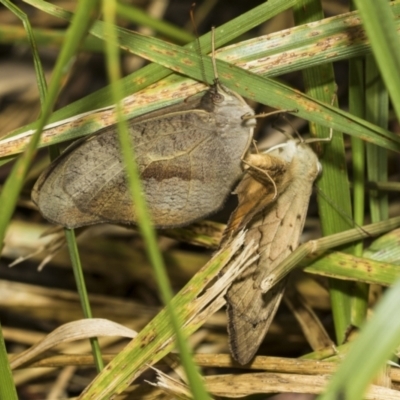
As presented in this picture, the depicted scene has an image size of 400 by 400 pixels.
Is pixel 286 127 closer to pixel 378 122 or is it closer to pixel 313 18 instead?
pixel 378 122

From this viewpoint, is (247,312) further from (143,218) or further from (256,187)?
(143,218)

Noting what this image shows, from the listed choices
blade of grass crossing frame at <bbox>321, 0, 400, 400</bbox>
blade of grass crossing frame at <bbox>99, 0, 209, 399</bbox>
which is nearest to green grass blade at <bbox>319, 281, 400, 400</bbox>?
blade of grass crossing frame at <bbox>321, 0, 400, 400</bbox>

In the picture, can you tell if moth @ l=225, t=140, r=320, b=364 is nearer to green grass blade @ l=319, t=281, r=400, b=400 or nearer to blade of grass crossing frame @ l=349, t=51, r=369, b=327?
blade of grass crossing frame @ l=349, t=51, r=369, b=327

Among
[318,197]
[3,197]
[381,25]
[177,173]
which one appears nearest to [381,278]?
[318,197]

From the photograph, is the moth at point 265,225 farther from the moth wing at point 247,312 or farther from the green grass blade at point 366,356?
the green grass blade at point 366,356

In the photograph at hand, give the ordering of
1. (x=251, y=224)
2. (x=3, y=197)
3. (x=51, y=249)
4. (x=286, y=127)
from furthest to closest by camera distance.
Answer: (x=286, y=127), (x=51, y=249), (x=251, y=224), (x=3, y=197)

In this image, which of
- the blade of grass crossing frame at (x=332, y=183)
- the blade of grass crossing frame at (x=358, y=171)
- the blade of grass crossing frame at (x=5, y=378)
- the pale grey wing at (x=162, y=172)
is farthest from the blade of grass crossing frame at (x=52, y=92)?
the blade of grass crossing frame at (x=358, y=171)

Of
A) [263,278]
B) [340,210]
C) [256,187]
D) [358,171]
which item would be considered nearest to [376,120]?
[358,171]
